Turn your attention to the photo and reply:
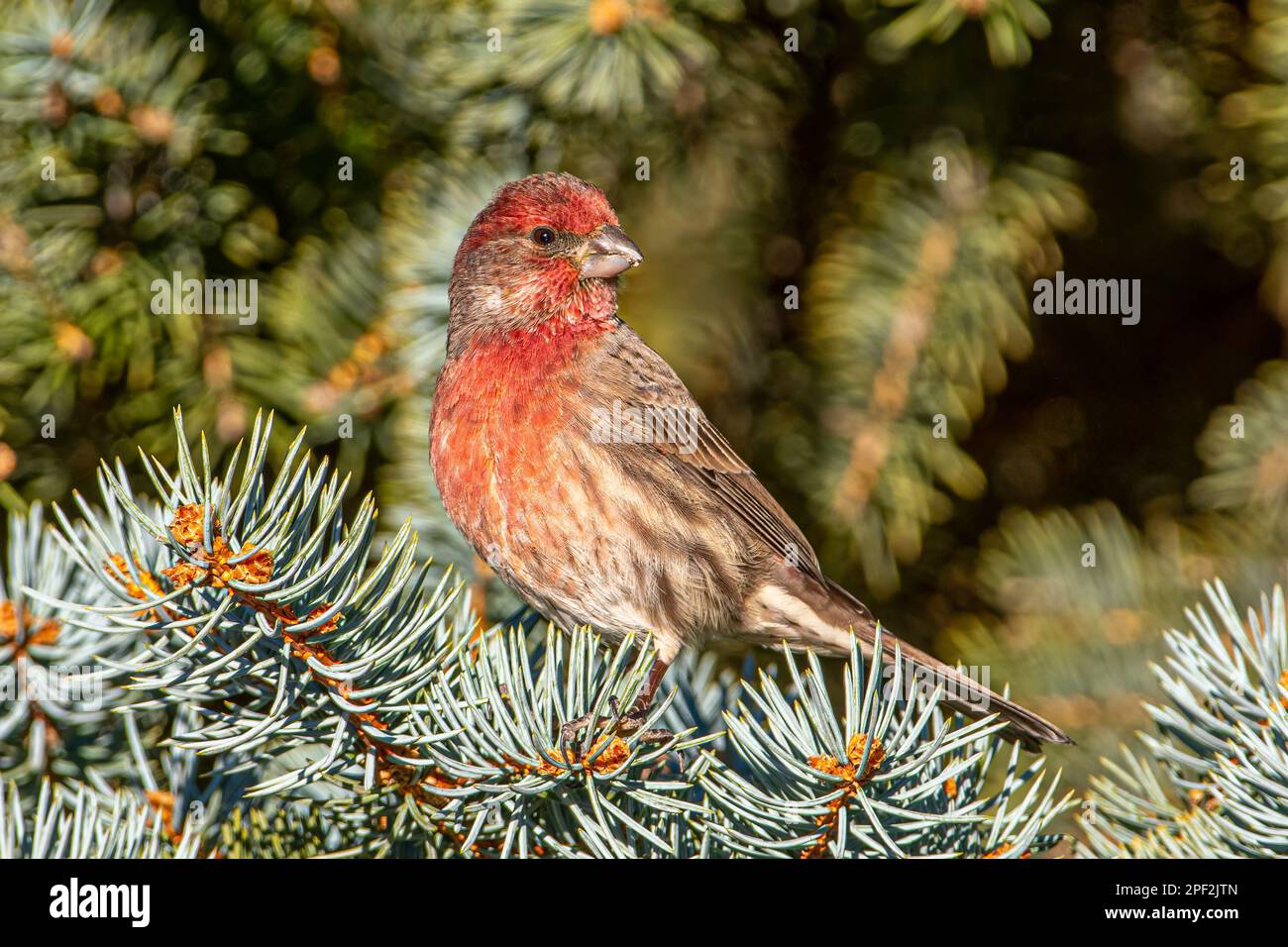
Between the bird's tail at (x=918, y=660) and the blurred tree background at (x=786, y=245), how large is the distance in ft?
0.33

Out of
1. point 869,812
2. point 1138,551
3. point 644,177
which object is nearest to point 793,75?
point 644,177

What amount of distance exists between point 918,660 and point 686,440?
2.29ft

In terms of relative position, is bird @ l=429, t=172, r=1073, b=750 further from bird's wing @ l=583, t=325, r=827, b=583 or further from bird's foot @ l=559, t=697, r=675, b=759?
bird's foot @ l=559, t=697, r=675, b=759

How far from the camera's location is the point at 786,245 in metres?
2.64

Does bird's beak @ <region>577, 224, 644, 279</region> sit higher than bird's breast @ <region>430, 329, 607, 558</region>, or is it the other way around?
bird's beak @ <region>577, 224, 644, 279</region>

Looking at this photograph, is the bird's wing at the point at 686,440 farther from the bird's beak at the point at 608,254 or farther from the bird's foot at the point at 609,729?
the bird's foot at the point at 609,729

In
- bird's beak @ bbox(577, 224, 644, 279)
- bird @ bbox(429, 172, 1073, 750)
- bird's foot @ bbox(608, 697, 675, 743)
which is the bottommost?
bird's foot @ bbox(608, 697, 675, 743)

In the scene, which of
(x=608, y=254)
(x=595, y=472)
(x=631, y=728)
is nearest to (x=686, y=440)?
(x=595, y=472)

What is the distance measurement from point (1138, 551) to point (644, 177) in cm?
134

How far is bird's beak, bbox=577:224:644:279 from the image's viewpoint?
2.46 meters

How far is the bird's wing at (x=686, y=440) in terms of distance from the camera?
8.50ft

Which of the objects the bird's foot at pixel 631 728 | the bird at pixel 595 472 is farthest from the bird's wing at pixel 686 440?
the bird's foot at pixel 631 728

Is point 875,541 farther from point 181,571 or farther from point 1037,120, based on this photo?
point 181,571

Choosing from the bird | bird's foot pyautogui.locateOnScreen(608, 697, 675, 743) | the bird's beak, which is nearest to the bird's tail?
the bird
